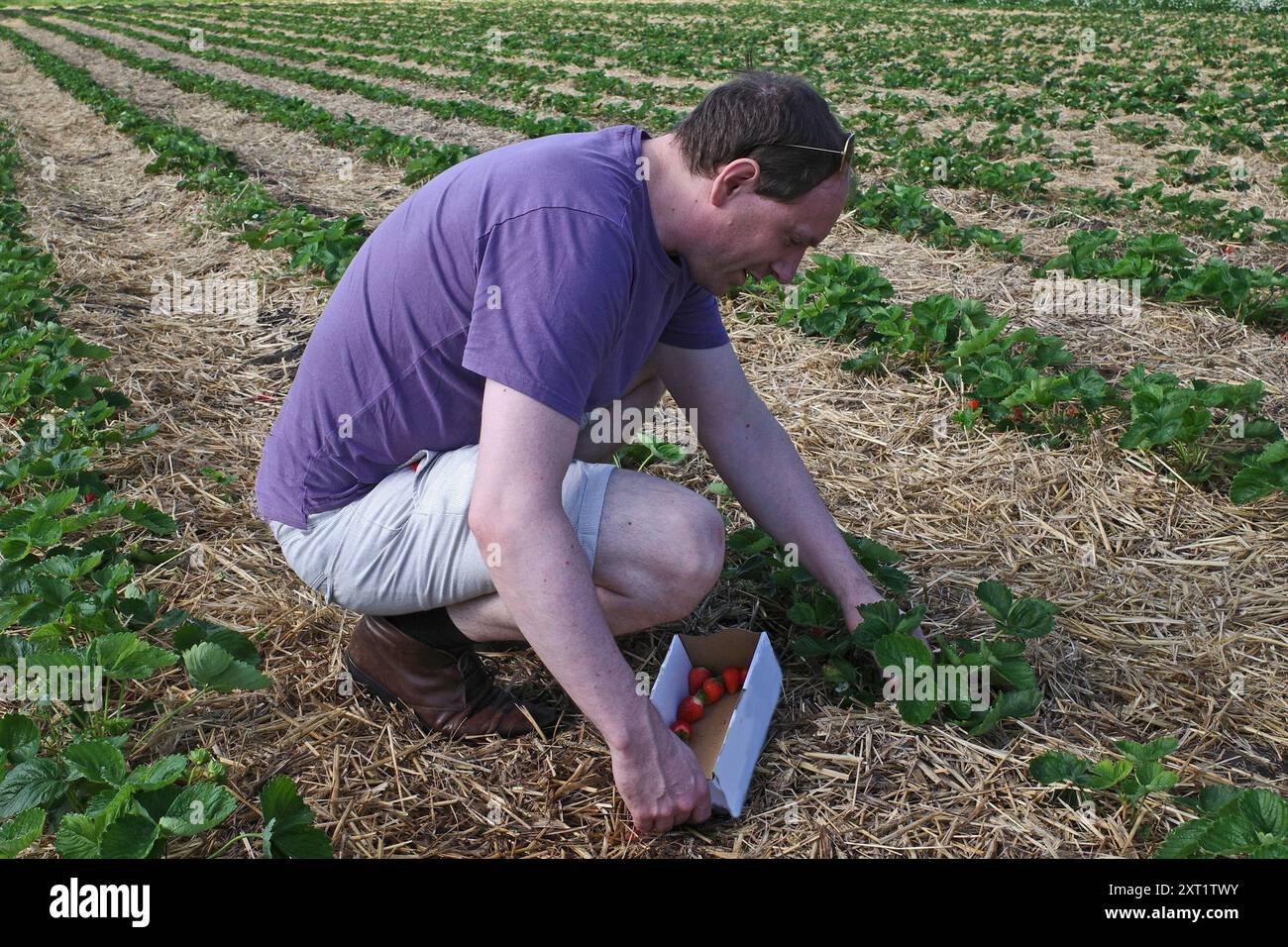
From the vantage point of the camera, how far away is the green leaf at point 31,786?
6.98ft

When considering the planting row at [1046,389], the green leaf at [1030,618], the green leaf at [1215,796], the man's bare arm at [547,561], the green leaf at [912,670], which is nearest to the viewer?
the man's bare arm at [547,561]

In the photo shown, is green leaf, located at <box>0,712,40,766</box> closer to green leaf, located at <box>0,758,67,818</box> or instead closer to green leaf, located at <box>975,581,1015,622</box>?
green leaf, located at <box>0,758,67,818</box>

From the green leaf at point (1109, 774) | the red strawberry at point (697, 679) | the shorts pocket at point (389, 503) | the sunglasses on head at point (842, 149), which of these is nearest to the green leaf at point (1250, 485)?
the green leaf at point (1109, 774)

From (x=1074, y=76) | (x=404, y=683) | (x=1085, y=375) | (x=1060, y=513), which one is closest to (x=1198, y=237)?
(x=1085, y=375)

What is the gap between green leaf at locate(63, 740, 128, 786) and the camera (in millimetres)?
2152

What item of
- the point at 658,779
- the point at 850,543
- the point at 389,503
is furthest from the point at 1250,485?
the point at 389,503

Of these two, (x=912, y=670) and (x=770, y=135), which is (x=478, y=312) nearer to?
(x=770, y=135)

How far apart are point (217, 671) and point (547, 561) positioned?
86 centimetres

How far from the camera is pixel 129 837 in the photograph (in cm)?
200

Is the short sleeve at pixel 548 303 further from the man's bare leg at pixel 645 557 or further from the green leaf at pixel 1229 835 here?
the green leaf at pixel 1229 835

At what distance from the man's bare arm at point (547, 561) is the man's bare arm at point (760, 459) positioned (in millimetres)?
898

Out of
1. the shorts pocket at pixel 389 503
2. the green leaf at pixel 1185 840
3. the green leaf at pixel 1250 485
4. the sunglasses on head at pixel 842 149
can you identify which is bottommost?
the green leaf at pixel 1185 840
